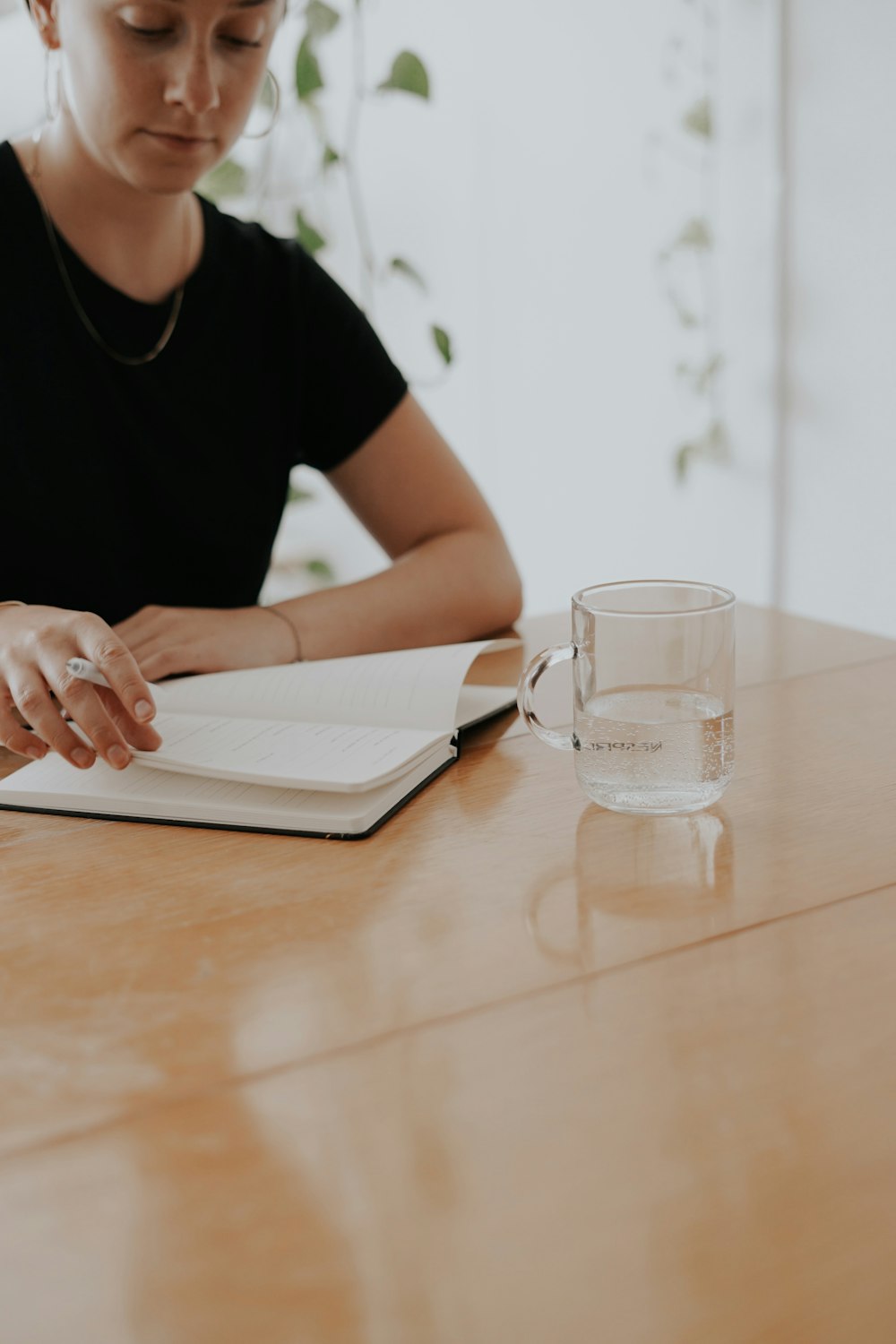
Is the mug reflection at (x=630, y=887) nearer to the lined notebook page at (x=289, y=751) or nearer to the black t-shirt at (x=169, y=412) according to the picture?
the lined notebook page at (x=289, y=751)

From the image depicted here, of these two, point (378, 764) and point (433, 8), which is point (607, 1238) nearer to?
point (378, 764)

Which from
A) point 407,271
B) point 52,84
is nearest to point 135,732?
point 52,84

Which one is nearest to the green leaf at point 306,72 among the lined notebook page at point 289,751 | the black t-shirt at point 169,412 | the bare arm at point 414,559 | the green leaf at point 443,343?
the green leaf at point 443,343

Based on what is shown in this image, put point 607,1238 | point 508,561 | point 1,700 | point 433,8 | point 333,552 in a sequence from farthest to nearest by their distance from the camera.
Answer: point 333,552 < point 433,8 < point 508,561 < point 1,700 < point 607,1238

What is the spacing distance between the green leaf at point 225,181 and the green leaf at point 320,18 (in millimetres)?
256

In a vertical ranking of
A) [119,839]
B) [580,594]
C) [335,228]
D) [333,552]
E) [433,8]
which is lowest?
[333,552]

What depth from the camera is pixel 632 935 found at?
0.60m

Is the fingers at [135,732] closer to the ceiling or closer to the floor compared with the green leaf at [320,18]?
closer to the floor

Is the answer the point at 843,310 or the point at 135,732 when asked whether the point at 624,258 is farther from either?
the point at 135,732

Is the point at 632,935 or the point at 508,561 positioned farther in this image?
the point at 508,561

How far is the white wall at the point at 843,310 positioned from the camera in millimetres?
2275

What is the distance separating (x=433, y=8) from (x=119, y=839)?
2.10m

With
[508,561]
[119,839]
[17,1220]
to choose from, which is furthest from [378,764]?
[508,561]

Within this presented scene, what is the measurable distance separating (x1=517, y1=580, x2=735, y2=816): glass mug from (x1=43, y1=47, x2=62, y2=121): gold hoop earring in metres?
0.87
